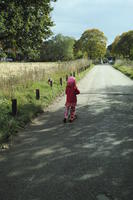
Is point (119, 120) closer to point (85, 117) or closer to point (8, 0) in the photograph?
point (85, 117)

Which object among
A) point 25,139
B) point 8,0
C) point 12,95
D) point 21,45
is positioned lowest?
point 25,139

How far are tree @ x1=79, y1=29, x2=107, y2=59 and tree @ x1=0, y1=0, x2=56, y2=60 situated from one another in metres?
67.5

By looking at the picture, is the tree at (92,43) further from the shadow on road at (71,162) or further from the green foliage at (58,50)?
the shadow on road at (71,162)

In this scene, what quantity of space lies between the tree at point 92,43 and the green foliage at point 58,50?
13825mm

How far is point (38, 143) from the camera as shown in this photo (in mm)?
5652

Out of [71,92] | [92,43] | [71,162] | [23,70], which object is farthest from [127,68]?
[92,43]

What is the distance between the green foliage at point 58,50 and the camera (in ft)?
311

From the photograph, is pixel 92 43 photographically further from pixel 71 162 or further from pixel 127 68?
pixel 71 162

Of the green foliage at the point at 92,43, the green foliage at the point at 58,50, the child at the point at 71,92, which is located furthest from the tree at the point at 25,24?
the green foliage at the point at 58,50

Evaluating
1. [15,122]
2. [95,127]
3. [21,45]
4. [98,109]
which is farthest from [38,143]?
[21,45]

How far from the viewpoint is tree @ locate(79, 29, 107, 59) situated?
8162 cm

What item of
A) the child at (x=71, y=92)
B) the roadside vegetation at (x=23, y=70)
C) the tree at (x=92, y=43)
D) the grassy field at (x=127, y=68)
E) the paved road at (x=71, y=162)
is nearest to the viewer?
the paved road at (x=71, y=162)

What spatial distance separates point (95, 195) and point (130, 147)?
2.31 m

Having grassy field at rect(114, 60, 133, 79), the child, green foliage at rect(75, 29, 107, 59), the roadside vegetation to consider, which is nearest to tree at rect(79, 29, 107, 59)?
green foliage at rect(75, 29, 107, 59)
